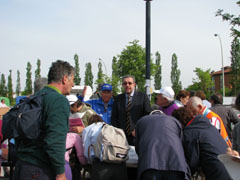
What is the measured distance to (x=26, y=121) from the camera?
229 centimetres

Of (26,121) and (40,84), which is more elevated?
(40,84)

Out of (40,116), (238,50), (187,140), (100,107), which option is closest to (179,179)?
(187,140)

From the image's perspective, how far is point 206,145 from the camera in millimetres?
3330

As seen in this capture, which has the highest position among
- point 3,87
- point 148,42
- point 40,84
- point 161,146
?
point 3,87

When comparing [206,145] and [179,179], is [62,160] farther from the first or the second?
[206,145]

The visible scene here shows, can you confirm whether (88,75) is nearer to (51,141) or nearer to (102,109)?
(102,109)

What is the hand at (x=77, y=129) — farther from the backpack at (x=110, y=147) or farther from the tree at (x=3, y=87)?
the tree at (x=3, y=87)

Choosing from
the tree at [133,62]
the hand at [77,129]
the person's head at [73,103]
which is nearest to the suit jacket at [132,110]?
the person's head at [73,103]

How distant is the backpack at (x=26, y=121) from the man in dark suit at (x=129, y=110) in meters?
Answer: 2.59

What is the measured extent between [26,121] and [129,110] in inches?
108

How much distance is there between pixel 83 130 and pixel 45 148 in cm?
168

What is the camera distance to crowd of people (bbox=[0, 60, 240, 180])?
2320 millimetres

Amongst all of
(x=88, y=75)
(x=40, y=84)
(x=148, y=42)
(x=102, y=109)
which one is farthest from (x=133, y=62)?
(x=88, y=75)

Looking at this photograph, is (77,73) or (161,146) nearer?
(161,146)
